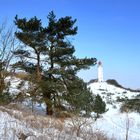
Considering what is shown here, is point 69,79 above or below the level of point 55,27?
below

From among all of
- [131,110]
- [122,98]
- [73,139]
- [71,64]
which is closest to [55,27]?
[71,64]

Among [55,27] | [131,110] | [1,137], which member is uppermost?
[55,27]

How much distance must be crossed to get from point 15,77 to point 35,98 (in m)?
2.58

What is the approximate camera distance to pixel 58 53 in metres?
22.7

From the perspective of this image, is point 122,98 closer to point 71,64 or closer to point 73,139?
point 71,64

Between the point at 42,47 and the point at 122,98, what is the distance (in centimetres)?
1317

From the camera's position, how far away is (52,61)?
2311 cm

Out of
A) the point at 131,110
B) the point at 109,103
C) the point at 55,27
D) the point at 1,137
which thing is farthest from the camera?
the point at 109,103

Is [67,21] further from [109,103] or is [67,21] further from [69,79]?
[109,103]

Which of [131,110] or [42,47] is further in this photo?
[131,110]

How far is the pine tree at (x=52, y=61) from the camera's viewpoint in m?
22.7

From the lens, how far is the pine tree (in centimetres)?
2273

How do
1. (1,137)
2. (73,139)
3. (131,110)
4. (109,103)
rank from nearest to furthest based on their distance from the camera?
(1,137) < (73,139) < (131,110) < (109,103)

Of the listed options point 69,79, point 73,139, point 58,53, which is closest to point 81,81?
point 69,79
